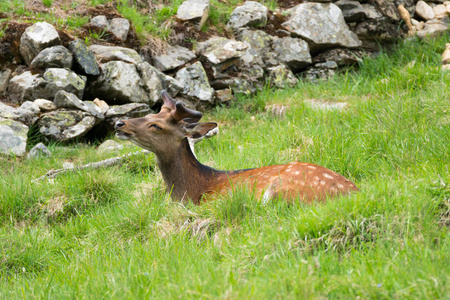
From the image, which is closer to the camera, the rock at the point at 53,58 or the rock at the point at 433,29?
the rock at the point at 53,58

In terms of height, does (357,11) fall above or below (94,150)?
above

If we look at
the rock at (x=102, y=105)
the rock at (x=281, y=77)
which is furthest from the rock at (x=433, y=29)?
the rock at (x=102, y=105)

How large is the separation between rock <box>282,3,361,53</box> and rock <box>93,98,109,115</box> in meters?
4.25

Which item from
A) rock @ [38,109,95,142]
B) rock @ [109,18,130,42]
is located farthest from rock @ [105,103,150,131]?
rock @ [109,18,130,42]

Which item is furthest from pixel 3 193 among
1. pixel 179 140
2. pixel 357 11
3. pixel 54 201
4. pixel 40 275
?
pixel 357 11

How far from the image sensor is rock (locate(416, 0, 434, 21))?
37.6 ft

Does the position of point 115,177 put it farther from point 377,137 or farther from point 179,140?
point 377,137

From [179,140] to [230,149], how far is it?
5.06 feet

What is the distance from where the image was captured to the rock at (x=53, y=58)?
8070 millimetres

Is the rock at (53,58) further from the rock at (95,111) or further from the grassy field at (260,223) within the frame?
the grassy field at (260,223)

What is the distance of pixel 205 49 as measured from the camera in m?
9.73

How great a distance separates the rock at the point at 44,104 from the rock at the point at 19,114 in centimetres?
17

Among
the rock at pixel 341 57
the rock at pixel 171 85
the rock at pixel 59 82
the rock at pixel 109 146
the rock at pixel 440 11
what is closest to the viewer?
the rock at pixel 109 146

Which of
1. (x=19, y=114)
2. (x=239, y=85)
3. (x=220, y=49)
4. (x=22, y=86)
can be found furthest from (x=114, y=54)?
(x=239, y=85)
